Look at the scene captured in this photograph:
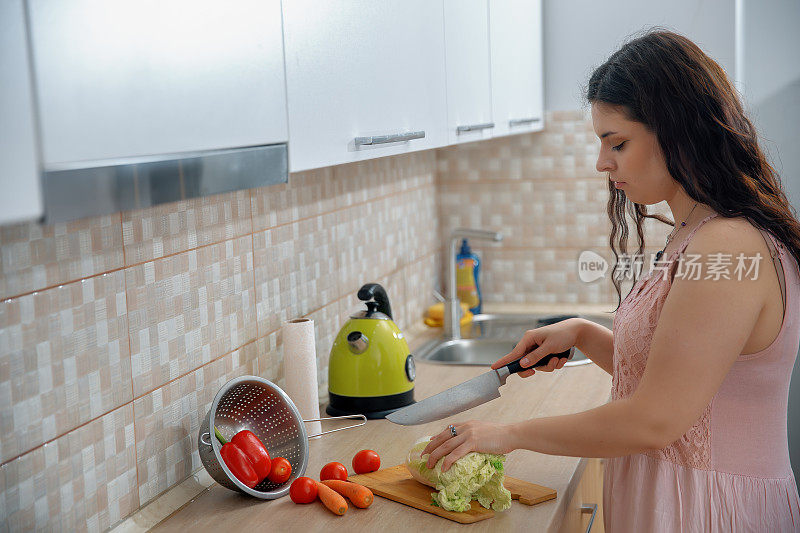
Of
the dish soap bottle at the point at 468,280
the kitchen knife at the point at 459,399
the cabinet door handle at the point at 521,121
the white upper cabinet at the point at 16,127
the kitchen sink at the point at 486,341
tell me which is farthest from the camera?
the dish soap bottle at the point at 468,280

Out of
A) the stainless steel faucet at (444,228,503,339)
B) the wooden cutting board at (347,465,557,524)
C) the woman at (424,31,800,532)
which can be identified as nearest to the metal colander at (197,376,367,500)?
the wooden cutting board at (347,465,557,524)

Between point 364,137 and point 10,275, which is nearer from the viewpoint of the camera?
point 10,275

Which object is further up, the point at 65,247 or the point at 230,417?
the point at 65,247

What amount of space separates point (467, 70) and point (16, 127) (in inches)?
59.1

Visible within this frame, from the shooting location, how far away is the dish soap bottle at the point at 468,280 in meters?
3.03

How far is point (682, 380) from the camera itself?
4.10 feet

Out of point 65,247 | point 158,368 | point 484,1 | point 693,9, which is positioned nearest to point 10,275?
point 65,247

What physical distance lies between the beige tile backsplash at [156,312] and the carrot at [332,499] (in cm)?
28

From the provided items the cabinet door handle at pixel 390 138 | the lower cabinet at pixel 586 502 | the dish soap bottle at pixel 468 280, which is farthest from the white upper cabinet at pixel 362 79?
the dish soap bottle at pixel 468 280

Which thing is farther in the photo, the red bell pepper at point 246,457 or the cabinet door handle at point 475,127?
the cabinet door handle at point 475,127

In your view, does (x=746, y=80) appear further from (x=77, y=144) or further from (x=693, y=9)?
(x=77, y=144)

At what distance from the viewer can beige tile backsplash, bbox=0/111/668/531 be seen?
1.22m

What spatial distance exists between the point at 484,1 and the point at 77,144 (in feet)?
5.38

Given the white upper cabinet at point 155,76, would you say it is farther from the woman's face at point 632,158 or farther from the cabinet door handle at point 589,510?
the cabinet door handle at point 589,510
